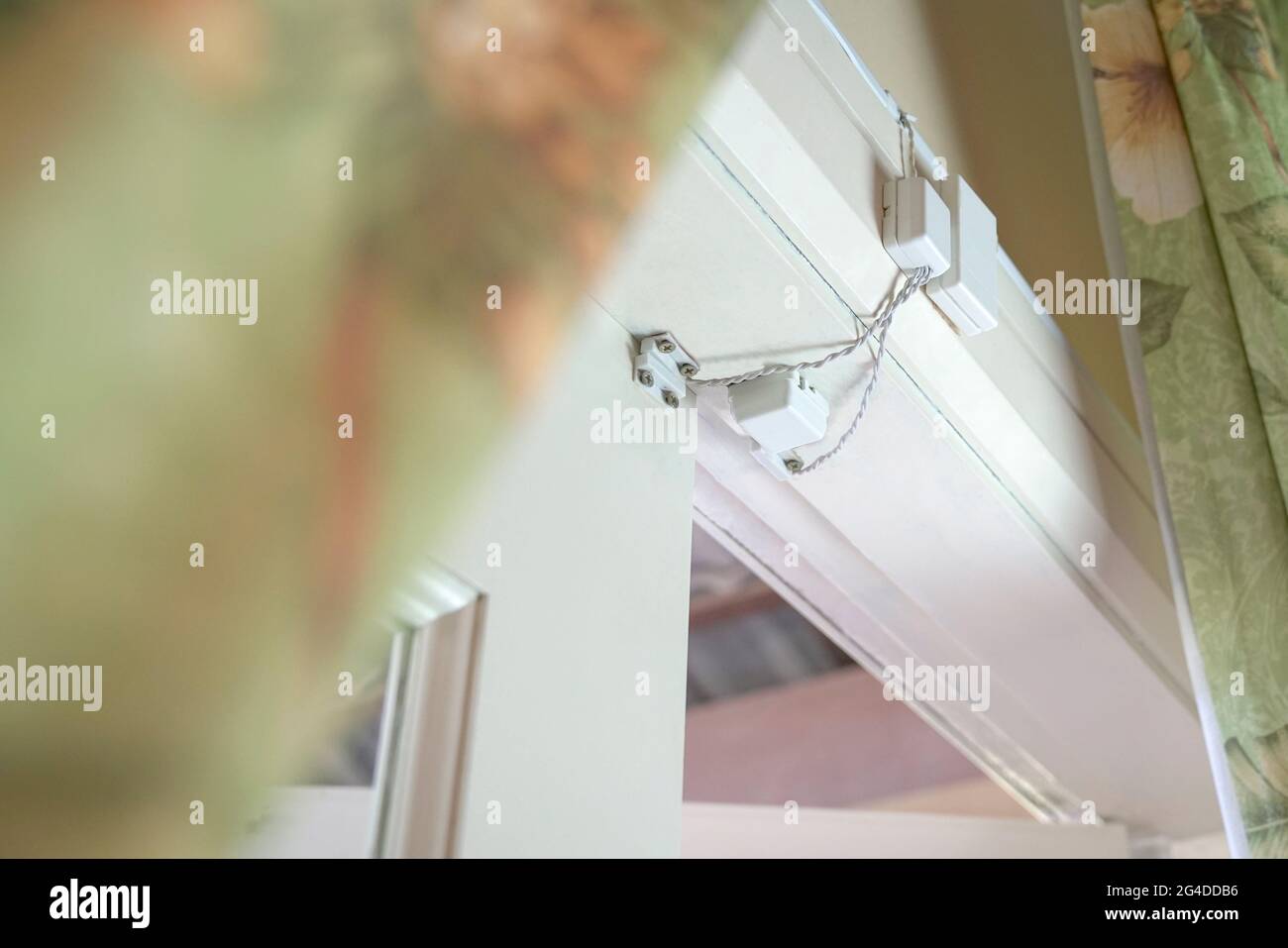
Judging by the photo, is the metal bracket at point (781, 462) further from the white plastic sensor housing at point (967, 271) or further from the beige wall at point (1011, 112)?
the beige wall at point (1011, 112)

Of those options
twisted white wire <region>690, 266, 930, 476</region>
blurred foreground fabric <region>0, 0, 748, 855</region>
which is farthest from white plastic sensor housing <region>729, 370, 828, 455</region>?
blurred foreground fabric <region>0, 0, 748, 855</region>

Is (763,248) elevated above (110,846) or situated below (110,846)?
above

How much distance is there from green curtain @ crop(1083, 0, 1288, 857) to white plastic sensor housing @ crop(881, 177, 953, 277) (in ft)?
1.49

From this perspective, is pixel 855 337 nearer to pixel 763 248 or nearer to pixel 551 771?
pixel 763 248

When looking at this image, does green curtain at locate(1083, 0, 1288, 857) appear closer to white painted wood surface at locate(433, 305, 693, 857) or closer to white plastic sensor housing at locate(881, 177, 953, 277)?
white plastic sensor housing at locate(881, 177, 953, 277)

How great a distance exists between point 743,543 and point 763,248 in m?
0.48

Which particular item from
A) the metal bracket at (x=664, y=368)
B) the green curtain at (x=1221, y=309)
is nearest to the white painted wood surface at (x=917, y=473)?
the metal bracket at (x=664, y=368)

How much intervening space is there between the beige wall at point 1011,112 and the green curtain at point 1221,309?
0.12 metres

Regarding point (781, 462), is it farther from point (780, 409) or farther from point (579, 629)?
point (579, 629)

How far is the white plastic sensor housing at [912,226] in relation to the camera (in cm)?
96

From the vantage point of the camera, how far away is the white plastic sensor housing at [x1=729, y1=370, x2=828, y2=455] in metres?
0.98

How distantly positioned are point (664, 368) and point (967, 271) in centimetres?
26
